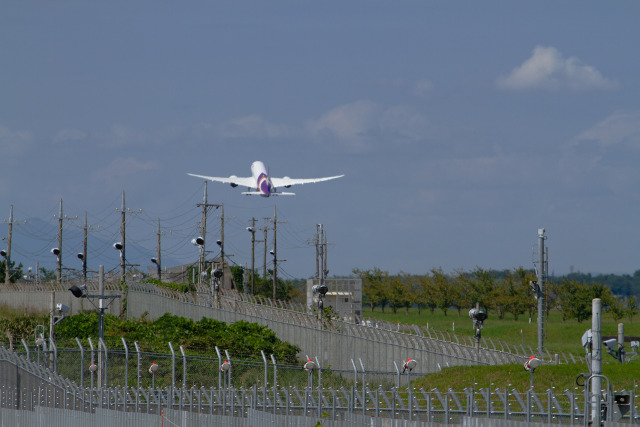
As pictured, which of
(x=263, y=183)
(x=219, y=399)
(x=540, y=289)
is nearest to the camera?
(x=219, y=399)

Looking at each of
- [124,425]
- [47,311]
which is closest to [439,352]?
[124,425]

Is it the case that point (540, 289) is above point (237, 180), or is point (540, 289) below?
below

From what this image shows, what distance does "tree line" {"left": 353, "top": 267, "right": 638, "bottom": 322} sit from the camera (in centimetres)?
9575

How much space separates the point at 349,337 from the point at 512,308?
183ft

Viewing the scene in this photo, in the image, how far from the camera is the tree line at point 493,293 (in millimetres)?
95750

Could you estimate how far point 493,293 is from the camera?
108 metres

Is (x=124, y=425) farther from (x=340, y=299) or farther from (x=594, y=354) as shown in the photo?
(x=340, y=299)

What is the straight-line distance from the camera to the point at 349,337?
173ft

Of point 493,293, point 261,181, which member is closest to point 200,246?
point 261,181

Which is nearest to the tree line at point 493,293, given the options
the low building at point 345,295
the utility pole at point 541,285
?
the low building at point 345,295

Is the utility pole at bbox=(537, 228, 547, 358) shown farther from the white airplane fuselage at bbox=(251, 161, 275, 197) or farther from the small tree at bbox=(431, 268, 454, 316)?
the small tree at bbox=(431, 268, 454, 316)

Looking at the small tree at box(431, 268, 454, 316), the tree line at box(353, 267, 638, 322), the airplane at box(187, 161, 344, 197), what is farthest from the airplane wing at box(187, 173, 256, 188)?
the small tree at box(431, 268, 454, 316)

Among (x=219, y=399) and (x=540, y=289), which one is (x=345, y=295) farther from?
(x=219, y=399)

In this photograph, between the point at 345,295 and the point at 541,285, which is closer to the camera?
the point at 541,285
